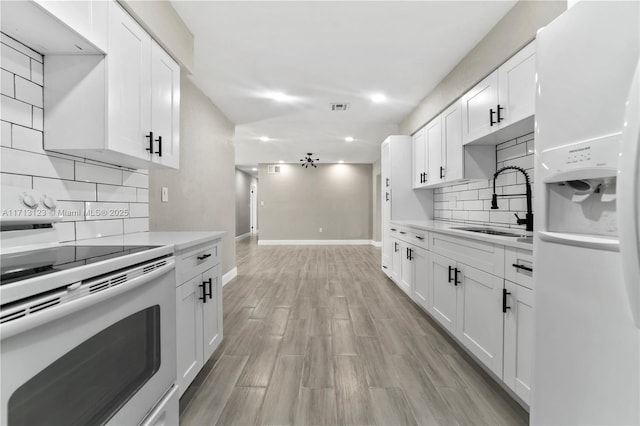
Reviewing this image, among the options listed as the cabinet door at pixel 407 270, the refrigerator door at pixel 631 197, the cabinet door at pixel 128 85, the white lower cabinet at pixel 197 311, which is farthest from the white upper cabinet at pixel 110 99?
the cabinet door at pixel 407 270

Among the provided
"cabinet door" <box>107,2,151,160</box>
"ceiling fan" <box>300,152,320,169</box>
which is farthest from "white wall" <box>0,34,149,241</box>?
"ceiling fan" <box>300,152,320,169</box>

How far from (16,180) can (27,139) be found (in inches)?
7.7

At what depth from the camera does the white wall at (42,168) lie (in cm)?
108

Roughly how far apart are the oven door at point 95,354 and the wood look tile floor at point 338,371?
1.85 ft

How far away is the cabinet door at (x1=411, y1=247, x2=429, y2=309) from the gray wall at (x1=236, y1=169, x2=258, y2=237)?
755 cm

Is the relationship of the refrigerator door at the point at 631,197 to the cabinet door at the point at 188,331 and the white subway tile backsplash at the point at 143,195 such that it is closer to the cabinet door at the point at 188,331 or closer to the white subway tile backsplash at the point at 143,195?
the cabinet door at the point at 188,331

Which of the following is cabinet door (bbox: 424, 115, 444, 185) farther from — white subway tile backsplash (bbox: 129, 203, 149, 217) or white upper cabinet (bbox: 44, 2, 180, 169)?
white subway tile backsplash (bbox: 129, 203, 149, 217)

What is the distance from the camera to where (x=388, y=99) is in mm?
3459

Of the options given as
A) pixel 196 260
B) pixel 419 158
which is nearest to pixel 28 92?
pixel 196 260

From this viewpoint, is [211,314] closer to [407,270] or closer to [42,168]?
[42,168]

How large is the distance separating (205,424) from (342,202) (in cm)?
733

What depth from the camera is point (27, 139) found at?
45.1 inches

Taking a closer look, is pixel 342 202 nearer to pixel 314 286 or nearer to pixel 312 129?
pixel 312 129

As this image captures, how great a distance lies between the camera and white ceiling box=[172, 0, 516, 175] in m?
1.93
